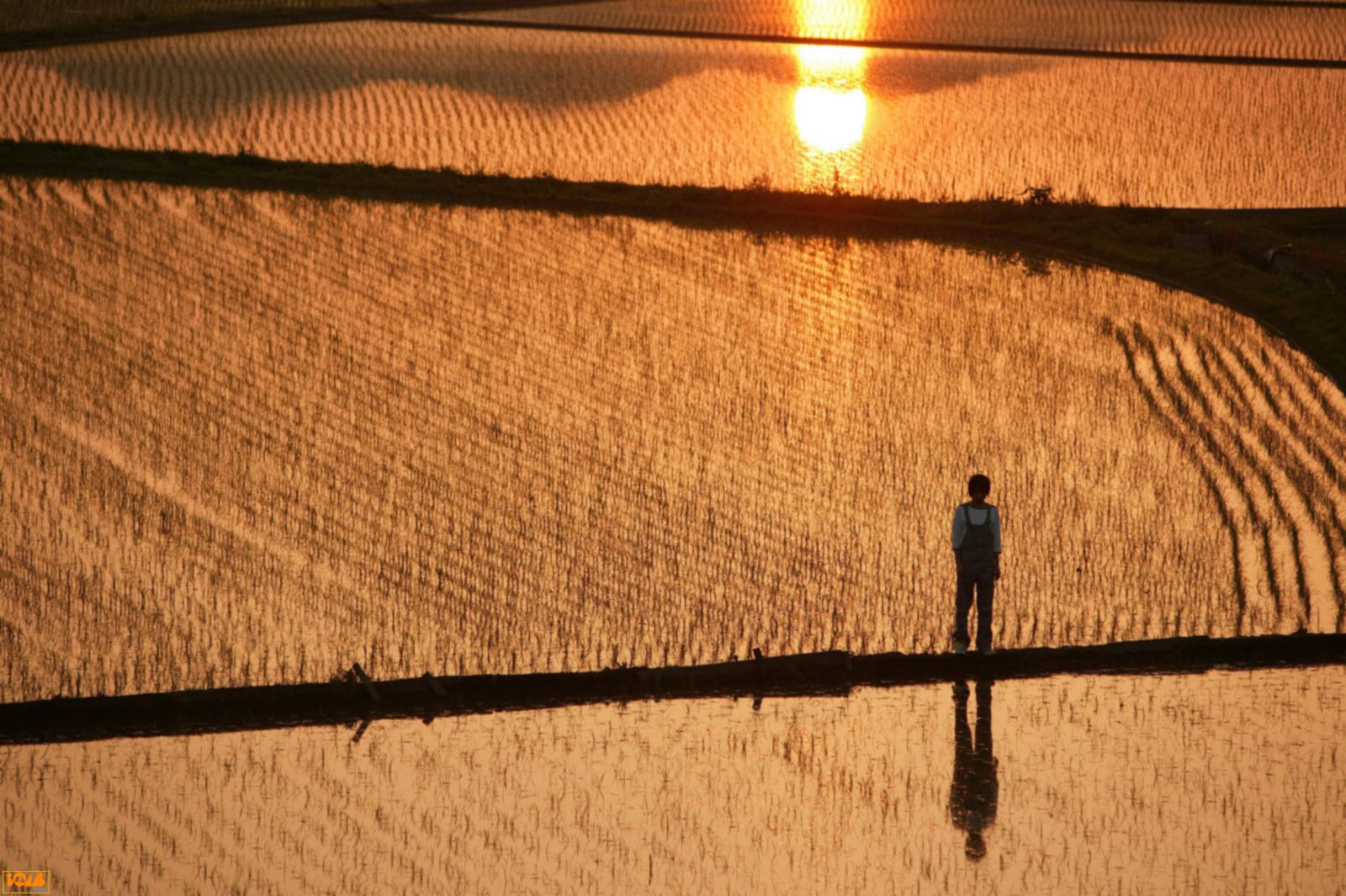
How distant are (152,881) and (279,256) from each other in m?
6.93

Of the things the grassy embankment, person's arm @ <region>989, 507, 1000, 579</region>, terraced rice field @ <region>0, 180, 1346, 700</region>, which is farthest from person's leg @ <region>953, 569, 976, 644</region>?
the grassy embankment

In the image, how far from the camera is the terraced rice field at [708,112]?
550 inches

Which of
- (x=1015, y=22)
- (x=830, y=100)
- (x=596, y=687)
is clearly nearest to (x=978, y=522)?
(x=596, y=687)

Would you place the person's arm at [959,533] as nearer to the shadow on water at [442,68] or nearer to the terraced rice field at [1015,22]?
the shadow on water at [442,68]

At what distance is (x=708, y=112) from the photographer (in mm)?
15984

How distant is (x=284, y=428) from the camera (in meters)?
8.69

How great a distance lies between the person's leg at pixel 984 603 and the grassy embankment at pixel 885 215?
5.14 metres

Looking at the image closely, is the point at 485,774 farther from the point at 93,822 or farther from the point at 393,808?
the point at 93,822

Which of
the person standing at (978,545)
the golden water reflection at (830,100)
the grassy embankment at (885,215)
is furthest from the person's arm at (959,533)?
the golden water reflection at (830,100)

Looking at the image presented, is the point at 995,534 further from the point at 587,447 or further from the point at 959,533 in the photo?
the point at 587,447

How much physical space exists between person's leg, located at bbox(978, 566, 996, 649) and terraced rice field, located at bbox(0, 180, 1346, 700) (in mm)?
243

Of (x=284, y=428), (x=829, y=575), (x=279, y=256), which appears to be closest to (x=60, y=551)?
(x=284, y=428)

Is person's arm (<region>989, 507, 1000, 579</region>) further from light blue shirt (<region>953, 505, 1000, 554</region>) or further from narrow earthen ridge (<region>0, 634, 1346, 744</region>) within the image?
narrow earthen ridge (<region>0, 634, 1346, 744</region>)

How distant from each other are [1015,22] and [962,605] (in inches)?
607
